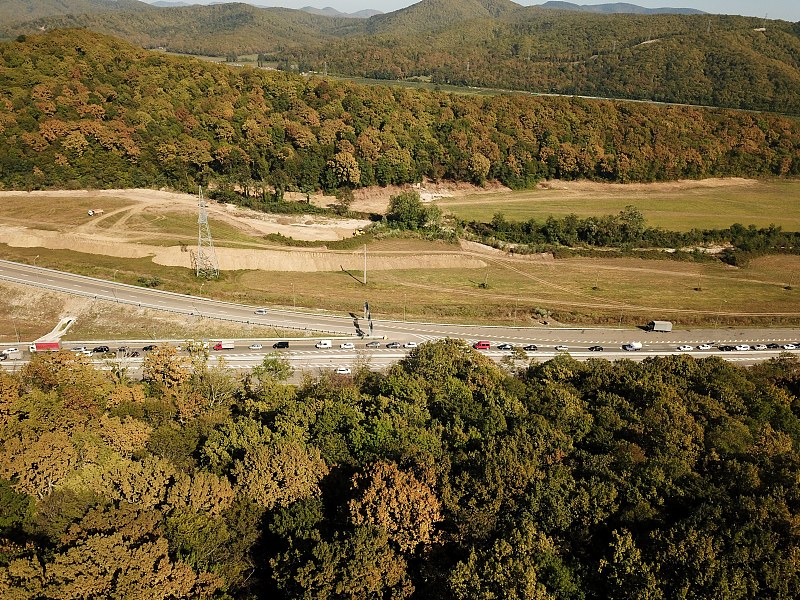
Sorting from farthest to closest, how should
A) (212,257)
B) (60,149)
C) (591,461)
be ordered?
(60,149)
(212,257)
(591,461)

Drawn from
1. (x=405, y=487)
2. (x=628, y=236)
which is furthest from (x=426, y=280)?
(x=405, y=487)

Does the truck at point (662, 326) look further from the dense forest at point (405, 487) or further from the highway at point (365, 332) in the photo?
the dense forest at point (405, 487)

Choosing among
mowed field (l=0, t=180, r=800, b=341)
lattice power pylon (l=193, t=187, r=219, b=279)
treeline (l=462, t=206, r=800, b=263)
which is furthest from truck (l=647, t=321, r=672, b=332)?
lattice power pylon (l=193, t=187, r=219, b=279)

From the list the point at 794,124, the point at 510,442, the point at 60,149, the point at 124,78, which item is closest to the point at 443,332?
the point at 510,442

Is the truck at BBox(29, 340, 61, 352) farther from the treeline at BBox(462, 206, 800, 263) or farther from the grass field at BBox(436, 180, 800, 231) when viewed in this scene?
the grass field at BBox(436, 180, 800, 231)

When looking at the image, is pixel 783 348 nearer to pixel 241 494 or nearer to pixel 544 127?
pixel 241 494

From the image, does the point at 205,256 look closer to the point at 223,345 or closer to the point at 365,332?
the point at 223,345
